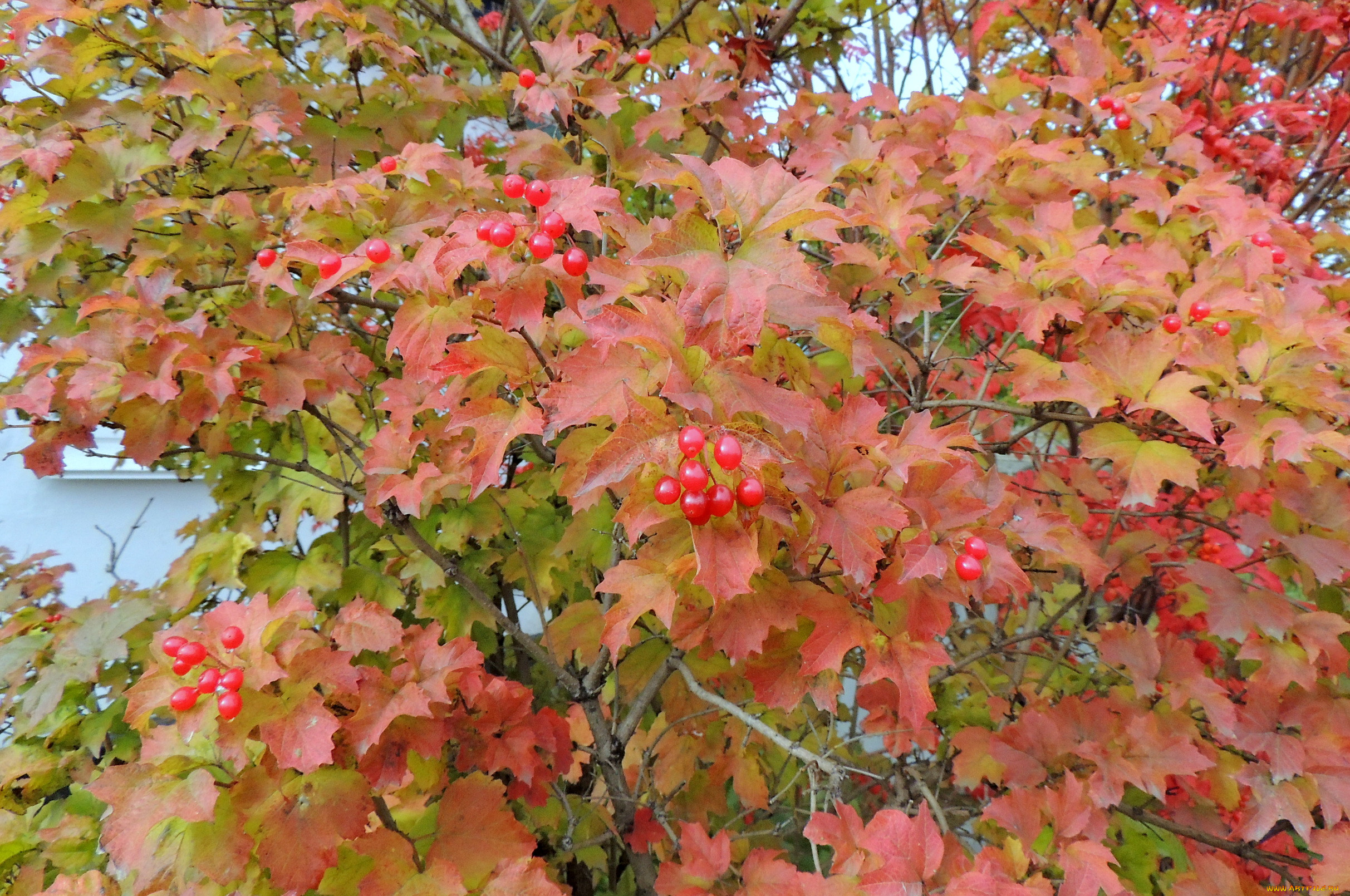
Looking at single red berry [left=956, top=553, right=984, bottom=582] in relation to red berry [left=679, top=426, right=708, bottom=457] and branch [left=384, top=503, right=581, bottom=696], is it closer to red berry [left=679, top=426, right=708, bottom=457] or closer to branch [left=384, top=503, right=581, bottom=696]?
red berry [left=679, top=426, right=708, bottom=457]

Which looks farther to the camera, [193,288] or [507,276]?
[193,288]

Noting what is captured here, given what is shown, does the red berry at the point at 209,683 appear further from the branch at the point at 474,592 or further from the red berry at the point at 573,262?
the red berry at the point at 573,262

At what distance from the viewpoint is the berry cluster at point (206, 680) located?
1125 millimetres

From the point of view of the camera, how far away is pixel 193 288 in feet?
5.78

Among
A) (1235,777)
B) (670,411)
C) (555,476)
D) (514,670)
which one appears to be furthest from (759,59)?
(1235,777)

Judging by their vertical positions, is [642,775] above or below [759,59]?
below

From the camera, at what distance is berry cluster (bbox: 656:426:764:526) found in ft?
2.91

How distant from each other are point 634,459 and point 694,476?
8 cm

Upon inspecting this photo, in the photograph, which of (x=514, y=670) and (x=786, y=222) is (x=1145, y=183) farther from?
(x=514, y=670)

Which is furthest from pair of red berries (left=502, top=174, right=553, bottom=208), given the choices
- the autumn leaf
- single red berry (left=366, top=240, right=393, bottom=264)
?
the autumn leaf

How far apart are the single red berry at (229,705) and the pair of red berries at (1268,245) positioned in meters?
2.28

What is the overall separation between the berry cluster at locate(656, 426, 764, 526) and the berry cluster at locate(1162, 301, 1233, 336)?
1.16 m

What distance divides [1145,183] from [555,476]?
1.72 m

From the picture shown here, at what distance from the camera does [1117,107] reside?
2.00 metres
